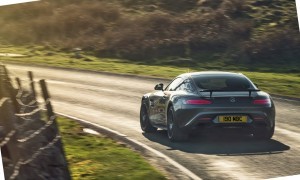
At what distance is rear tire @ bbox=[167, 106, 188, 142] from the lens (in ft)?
41.9

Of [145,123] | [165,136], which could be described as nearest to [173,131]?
[165,136]

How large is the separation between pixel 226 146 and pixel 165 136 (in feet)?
4.68

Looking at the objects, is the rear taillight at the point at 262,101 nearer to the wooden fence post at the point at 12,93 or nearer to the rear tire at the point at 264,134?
the rear tire at the point at 264,134

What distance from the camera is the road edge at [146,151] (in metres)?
11.0

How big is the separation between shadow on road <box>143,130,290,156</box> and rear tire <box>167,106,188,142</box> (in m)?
0.13

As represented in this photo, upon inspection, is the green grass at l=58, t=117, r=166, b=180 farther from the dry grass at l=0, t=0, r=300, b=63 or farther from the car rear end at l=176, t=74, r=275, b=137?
the dry grass at l=0, t=0, r=300, b=63

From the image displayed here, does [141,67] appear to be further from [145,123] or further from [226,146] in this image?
[226,146]

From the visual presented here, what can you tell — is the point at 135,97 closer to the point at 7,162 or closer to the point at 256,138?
the point at 256,138

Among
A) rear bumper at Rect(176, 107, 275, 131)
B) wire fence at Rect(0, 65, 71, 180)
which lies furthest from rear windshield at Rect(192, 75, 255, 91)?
wire fence at Rect(0, 65, 71, 180)

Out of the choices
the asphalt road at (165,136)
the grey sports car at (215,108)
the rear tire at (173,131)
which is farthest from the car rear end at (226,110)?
the asphalt road at (165,136)

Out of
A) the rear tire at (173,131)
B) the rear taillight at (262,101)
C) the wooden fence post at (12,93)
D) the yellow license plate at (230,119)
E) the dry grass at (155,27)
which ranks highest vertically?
the dry grass at (155,27)

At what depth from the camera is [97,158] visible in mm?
11078

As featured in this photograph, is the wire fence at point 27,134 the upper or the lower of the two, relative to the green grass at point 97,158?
upper

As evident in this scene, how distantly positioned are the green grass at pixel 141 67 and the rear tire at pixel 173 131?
3.26ft
